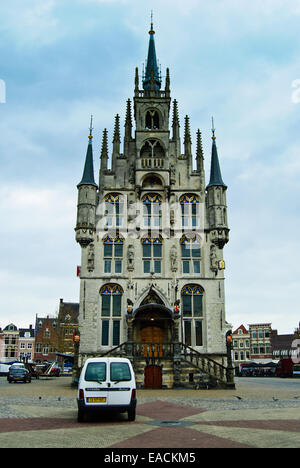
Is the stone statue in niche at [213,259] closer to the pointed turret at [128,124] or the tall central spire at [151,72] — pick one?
the pointed turret at [128,124]

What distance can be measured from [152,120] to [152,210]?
759 centimetres

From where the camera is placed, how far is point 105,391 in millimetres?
11469

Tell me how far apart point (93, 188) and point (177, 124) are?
28.4 feet

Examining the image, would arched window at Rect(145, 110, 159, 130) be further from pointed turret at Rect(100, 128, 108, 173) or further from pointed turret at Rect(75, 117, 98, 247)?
pointed turret at Rect(75, 117, 98, 247)

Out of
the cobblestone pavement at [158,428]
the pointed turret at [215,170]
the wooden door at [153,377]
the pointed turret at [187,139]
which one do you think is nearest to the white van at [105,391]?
the cobblestone pavement at [158,428]

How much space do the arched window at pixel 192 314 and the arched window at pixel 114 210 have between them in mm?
7050

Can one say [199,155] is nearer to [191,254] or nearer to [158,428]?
[191,254]

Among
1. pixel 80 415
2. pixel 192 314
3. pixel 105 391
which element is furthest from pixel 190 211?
pixel 80 415

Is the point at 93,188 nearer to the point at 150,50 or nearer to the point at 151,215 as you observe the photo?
the point at 151,215

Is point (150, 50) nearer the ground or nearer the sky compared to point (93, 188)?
nearer the sky

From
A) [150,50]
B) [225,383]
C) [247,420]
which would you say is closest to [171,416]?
[247,420]

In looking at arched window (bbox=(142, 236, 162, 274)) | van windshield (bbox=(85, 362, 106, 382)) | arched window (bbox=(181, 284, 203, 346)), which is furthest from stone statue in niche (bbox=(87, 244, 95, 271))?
van windshield (bbox=(85, 362, 106, 382))

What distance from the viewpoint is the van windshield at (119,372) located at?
11716 millimetres

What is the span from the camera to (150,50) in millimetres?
39625
